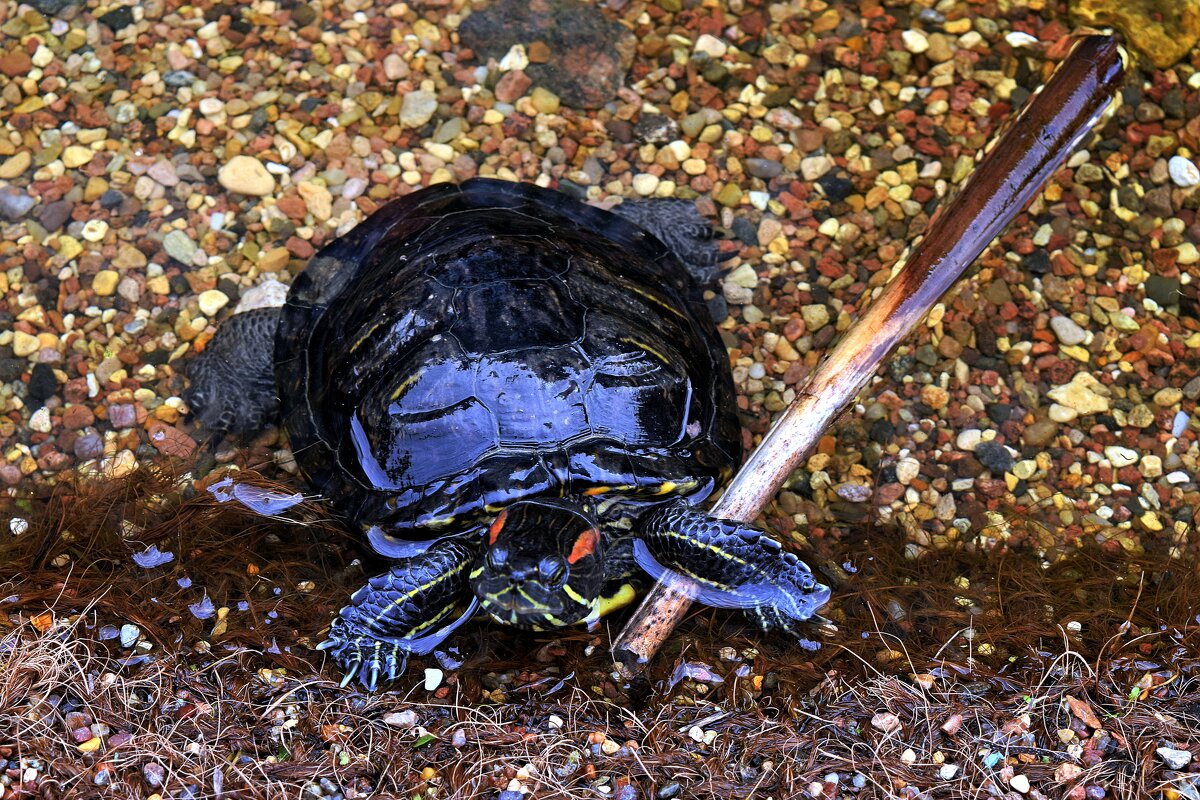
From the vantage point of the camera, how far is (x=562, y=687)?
150 inches

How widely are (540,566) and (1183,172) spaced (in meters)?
4.40

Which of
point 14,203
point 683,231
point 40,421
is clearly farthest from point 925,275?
point 14,203

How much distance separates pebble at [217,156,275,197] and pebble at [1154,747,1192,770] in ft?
16.5

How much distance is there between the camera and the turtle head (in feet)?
11.3

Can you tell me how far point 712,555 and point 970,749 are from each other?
1184 millimetres

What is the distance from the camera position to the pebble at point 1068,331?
16.4 ft

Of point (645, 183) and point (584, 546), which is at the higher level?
point (645, 183)

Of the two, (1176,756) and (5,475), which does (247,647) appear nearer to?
(5,475)

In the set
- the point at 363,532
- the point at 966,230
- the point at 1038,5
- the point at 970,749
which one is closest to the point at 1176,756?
the point at 970,749

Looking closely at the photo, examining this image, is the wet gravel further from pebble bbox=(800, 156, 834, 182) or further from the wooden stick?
the wooden stick

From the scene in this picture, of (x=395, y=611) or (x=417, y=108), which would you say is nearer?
(x=395, y=611)

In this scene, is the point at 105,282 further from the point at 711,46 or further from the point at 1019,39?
the point at 1019,39

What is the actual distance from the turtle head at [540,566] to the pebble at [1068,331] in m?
2.88

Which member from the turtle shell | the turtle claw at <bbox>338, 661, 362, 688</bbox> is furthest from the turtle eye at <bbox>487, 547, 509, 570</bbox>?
the turtle claw at <bbox>338, 661, 362, 688</bbox>
